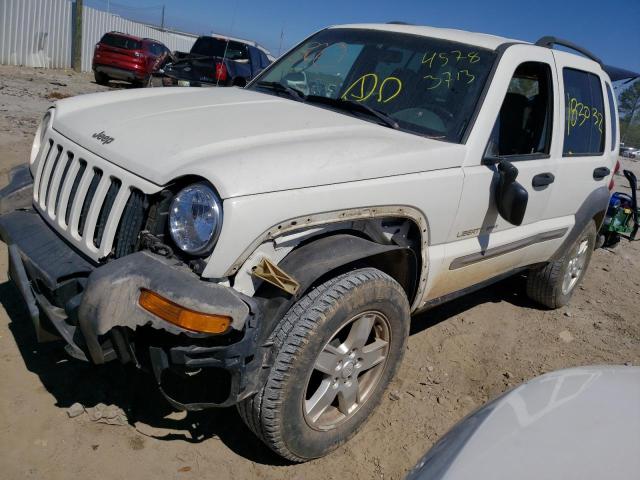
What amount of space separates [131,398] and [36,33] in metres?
19.6

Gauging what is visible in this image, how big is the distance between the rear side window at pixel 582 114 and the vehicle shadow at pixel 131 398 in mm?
2737

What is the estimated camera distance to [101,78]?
17359mm

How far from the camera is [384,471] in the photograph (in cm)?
262

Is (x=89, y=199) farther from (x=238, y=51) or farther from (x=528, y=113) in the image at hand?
(x=238, y=51)

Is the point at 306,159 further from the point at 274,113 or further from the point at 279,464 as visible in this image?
the point at 279,464

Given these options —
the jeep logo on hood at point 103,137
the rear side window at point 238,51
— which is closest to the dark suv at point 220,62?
the rear side window at point 238,51

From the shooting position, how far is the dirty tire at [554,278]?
172 inches

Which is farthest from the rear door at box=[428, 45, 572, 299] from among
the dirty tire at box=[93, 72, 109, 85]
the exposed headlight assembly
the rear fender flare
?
the dirty tire at box=[93, 72, 109, 85]

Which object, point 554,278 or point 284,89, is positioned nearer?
point 284,89

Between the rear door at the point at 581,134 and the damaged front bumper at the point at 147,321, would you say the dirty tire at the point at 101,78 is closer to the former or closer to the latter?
the rear door at the point at 581,134

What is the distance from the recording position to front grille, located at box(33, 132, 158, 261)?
2.20m

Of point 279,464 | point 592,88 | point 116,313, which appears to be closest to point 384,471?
point 279,464

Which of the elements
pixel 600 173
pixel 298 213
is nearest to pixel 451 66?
pixel 298 213

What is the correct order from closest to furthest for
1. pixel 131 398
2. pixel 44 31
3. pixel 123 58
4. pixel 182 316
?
pixel 182 316, pixel 131 398, pixel 123 58, pixel 44 31
